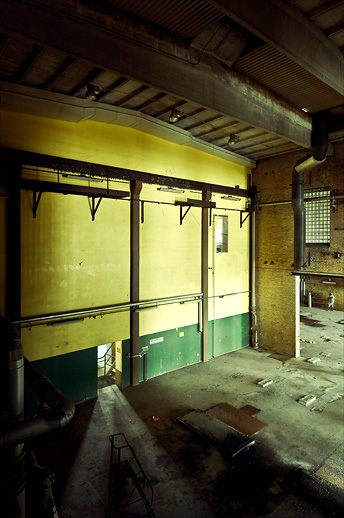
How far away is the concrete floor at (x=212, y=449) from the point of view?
17.0 ft

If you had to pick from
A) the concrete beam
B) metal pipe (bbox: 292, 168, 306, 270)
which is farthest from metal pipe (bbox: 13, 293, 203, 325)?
the concrete beam

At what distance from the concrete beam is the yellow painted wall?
320cm

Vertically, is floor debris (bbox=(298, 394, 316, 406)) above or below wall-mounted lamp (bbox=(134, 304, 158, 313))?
below

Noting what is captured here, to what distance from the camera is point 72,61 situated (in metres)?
5.98

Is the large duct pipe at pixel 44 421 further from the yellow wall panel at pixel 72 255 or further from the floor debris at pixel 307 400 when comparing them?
the floor debris at pixel 307 400

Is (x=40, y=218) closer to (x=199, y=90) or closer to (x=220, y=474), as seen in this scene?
(x=199, y=90)

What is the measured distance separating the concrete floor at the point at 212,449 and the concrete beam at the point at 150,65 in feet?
23.7

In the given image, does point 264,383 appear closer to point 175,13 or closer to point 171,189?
point 171,189

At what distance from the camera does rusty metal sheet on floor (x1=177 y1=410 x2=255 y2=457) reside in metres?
6.49

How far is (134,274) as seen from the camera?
930cm

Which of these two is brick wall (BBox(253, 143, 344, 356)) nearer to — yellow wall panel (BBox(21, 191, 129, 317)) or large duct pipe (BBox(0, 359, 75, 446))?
yellow wall panel (BBox(21, 191, 129, 317))

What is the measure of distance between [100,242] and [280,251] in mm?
7142

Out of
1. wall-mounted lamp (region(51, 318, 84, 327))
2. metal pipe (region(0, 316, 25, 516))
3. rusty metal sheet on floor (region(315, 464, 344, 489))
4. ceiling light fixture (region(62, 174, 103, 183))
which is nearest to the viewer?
metal pipe (region(0, 316, 25, 516))

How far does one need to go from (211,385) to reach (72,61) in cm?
906
